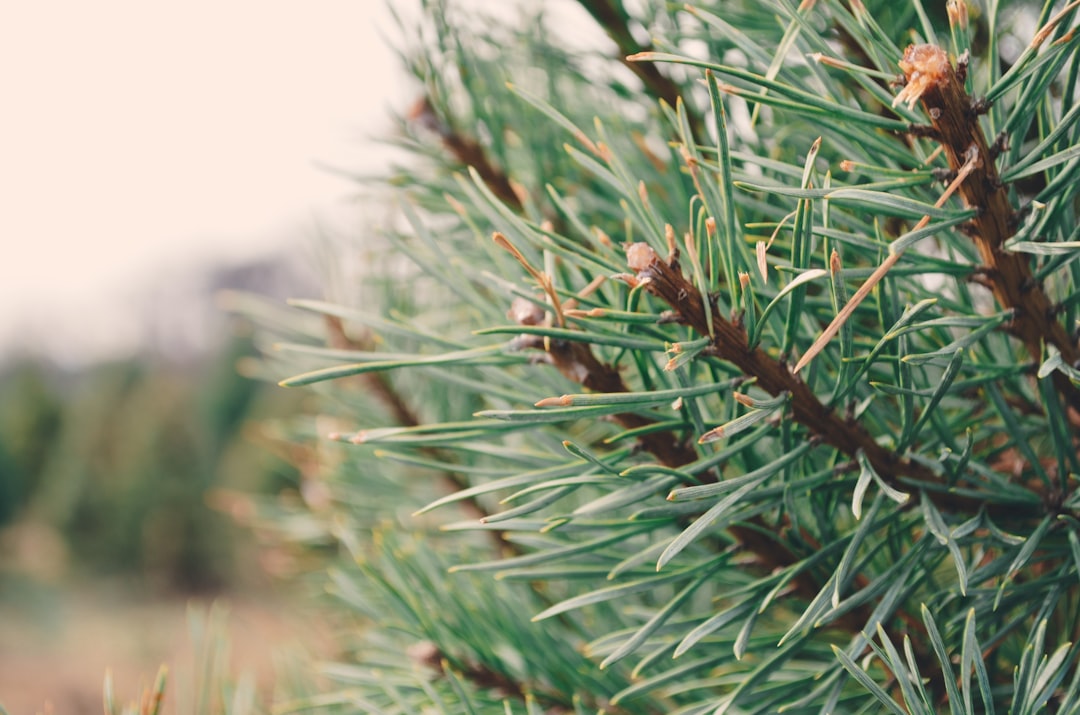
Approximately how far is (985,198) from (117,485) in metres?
6.47

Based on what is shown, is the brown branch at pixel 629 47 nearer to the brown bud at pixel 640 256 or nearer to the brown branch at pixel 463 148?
the brown branch at pixel 463 148

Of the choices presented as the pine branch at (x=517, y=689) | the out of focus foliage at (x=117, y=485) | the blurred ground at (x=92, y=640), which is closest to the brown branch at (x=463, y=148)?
the pine branch at (x=517, y=689)

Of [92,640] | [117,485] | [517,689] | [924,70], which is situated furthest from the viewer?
[117,485]

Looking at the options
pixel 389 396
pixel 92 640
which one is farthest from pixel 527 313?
pixel 92 640

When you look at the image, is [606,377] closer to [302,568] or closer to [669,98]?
[669,98]

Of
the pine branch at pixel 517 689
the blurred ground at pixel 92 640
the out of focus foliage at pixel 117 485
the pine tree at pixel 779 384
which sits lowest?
the blurred ground at pixel 92 640

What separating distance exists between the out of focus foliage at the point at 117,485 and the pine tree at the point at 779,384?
5.04 m

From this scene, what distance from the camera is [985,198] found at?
0.22 meters

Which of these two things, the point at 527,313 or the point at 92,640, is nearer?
the point at 527,313

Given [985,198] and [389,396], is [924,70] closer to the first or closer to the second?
[985,198]

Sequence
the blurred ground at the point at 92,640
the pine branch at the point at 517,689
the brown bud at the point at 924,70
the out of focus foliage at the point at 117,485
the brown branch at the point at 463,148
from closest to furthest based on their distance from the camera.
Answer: the brown bud at the point at 924,70
the pine branch at the point at 517,689
the brown branch at the point at 463,148
the blurred ground at the point at 92,640
the out of focus foliage at the point at 117,485

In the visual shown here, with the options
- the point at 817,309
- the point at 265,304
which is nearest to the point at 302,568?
the point at 265,304

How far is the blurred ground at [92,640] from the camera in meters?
4.51

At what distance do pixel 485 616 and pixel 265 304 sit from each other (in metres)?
0.26
